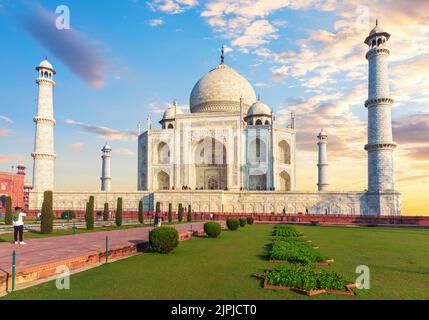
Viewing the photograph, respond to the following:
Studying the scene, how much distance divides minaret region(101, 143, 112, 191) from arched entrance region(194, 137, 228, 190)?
13.0 meters

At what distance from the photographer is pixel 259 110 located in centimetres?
4128

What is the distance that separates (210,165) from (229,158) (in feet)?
11.7

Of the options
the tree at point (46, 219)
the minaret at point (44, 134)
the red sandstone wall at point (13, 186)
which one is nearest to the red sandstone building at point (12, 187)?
the red sandstone wall at point (13, 186)

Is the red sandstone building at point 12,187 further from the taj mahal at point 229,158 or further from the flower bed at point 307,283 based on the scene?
the flower bed at point 307,283

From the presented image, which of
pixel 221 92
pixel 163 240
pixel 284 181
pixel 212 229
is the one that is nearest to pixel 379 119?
pixel 284 181

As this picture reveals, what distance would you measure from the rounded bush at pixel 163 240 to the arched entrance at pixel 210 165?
1161 inches

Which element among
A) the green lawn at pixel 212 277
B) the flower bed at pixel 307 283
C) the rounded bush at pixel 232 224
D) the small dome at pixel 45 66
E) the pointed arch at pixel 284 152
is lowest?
the rounded bush at pixel 232 224

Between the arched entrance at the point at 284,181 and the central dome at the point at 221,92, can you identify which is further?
the central dome at the point at 221,92

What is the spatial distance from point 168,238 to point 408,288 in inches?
241

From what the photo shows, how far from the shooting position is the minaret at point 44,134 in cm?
3484

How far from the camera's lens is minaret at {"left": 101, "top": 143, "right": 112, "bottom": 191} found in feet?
155
